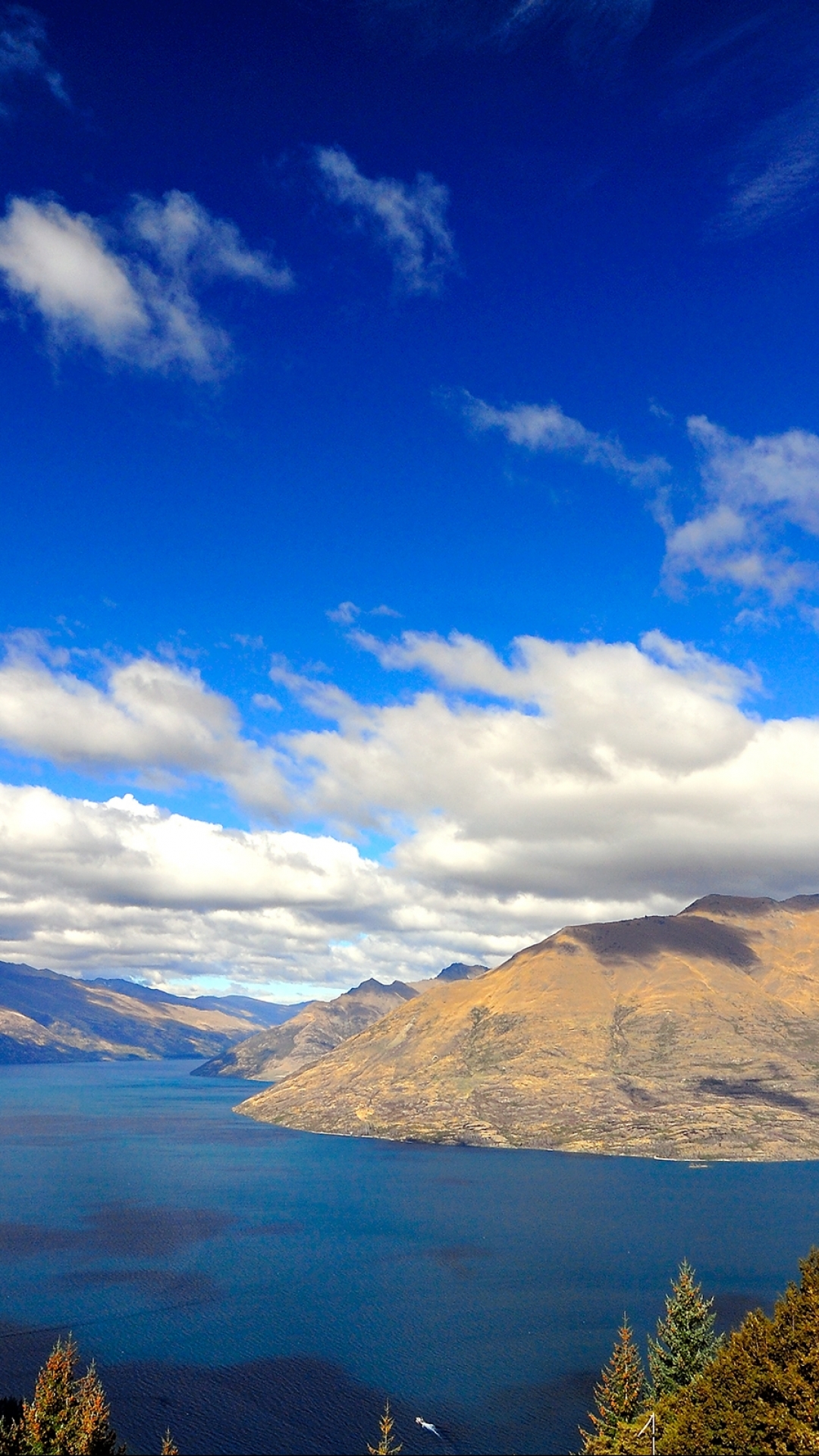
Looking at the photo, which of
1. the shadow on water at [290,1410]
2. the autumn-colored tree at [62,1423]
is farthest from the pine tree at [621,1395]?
the autumn-colored tree at [62,1423]

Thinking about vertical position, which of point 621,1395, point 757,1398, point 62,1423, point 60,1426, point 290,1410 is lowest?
point 290,1410

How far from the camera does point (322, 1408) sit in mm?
119000

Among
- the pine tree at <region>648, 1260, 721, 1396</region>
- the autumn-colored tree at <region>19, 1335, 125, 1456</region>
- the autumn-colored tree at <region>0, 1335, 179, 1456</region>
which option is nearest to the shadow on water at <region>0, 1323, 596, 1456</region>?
the pine tree at <region>648, 1260, 721, 1396</region>

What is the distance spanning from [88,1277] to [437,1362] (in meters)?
88.1

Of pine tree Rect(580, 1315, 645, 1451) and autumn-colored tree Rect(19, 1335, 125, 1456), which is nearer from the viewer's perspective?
autumn-colored tree Rect(19, 1335, 125, 1456)

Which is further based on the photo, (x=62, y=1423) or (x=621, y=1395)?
(x=621, y=1395)

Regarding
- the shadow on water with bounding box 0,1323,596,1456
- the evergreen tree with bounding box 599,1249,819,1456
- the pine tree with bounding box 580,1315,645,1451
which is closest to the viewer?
the evergreen tree with bounding box 599,1249,819,1456

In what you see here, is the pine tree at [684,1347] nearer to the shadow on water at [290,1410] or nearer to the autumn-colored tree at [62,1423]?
the shadow on water at [290,1410]

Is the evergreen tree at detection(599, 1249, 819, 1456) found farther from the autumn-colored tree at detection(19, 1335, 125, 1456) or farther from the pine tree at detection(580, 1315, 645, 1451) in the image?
the autumn-colored tree at detection(19, 1335, 125, 1456)

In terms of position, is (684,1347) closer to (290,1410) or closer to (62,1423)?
(290,1410)

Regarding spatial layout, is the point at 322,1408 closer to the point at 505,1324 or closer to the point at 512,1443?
the point at 512,1443

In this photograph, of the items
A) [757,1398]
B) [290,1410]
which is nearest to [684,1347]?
[757,1398]

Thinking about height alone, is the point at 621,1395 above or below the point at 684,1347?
above

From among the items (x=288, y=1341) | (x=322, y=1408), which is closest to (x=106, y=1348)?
(x=288, y=1341)
